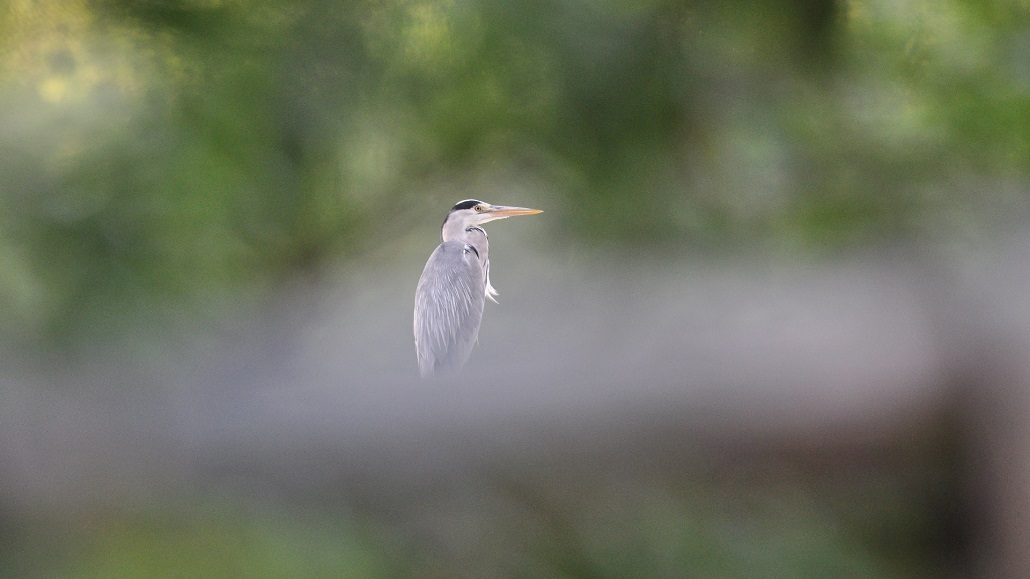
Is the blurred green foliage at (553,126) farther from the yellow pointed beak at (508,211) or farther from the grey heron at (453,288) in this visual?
the grey heron at (453,288)

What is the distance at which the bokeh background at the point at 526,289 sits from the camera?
0.69ft

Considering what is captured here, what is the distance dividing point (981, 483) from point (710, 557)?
0.10 m

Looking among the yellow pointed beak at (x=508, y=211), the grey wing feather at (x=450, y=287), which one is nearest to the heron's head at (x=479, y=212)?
the yellow pointed beak at (x=508, y=211)

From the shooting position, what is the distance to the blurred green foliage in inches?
9.7

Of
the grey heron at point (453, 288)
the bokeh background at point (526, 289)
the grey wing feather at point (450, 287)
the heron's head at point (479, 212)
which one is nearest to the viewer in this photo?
the bokeh background at point (526, 289)

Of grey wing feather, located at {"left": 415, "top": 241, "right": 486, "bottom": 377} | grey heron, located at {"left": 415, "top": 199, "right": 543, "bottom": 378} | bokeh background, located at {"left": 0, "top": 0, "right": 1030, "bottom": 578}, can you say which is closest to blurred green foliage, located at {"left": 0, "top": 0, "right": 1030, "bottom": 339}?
bokeh background, located at {"left": 0, "top": 0, "right": 1030, "bottom": 578}

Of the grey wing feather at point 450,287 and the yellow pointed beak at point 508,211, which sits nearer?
the yellow pointed beak at point 508,211

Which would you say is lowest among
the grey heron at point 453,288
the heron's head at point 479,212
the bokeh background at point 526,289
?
the bokeh background at point 526,289

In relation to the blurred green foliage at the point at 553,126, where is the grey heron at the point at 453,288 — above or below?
above

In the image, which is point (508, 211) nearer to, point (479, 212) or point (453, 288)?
point (479, 212)

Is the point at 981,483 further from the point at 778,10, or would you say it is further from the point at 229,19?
the point at 229,19

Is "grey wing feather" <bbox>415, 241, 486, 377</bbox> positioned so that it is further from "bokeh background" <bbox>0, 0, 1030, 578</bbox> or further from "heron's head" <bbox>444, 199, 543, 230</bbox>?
"bokeh background" <bbox>0, 0, 1030, 578</bbox>

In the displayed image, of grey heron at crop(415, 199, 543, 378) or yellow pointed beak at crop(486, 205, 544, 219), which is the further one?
grey heron at crop(415, 199, 543, 378)

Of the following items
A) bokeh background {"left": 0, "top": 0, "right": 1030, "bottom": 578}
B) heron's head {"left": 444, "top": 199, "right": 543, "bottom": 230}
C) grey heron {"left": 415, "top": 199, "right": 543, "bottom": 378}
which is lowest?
bokeh background {"left": 0, "top": 0, "right": 1030, "bottom": 578}
